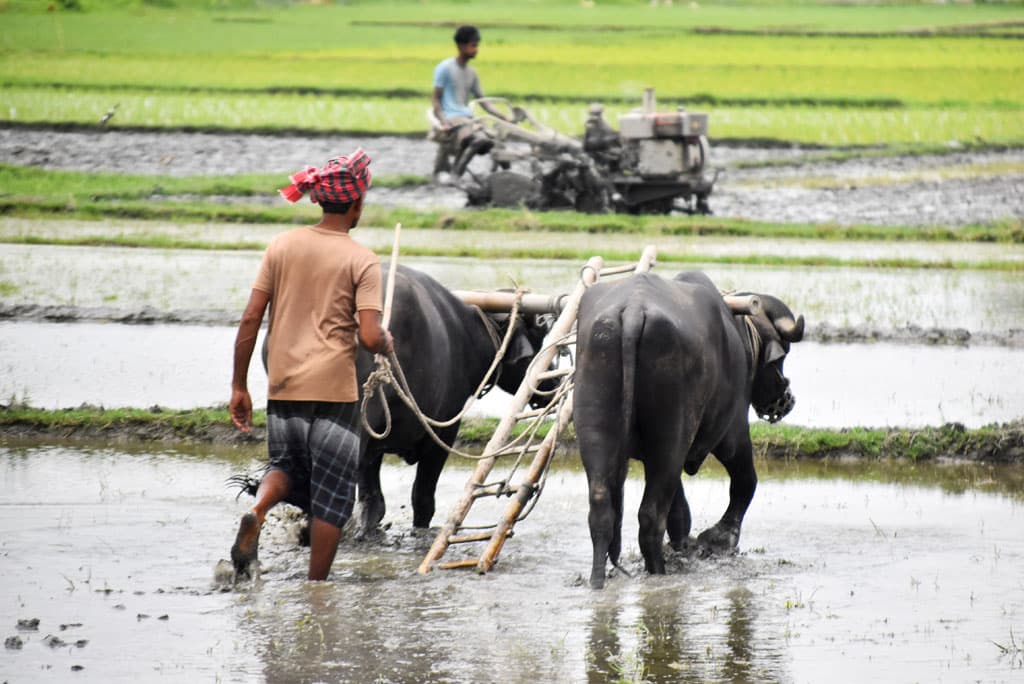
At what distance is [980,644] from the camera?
5535 millimetres

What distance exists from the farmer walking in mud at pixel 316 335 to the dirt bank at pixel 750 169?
49.5 ft

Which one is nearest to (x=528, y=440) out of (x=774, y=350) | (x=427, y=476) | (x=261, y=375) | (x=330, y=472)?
(x=427, y=476)

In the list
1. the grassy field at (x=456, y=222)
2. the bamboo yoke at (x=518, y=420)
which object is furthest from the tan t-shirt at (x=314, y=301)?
the grassy field at (x=456, y=222)

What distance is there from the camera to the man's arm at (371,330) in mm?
5852

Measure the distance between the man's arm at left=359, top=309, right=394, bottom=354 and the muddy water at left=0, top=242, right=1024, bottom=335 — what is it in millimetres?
6783

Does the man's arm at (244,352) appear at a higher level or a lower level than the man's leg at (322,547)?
higher

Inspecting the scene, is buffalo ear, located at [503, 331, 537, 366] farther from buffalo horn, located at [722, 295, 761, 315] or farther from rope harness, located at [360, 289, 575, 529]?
buffalo horn, located at [722, 295, 761, 315]

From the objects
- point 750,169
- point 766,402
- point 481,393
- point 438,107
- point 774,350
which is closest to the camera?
point 774,350

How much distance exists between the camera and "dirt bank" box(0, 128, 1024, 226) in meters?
21.3

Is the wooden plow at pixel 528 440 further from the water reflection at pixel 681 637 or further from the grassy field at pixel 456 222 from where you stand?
the grassy field at pixel 456 222

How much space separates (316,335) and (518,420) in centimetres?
165

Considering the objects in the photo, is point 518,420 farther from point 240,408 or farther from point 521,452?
point 240,408

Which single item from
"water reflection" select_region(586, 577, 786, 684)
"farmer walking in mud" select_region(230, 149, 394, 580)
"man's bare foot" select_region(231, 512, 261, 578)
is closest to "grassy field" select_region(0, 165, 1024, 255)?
"water reflection" select_region(586, 577, 786, 684)

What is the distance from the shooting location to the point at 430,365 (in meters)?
7.31
